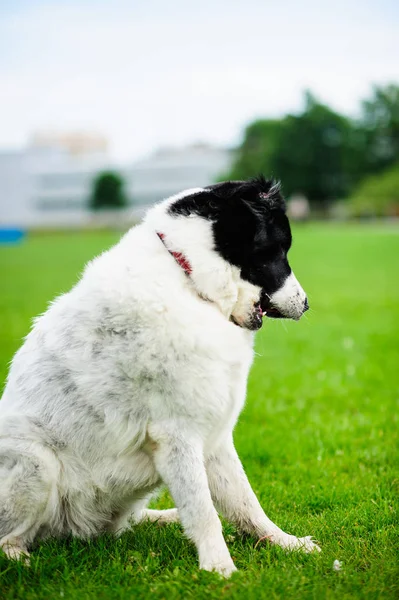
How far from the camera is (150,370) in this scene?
3.23m

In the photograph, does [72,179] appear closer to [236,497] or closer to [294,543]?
[236,497]

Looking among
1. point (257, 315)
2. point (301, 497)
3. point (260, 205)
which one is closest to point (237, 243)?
point (260, 205)

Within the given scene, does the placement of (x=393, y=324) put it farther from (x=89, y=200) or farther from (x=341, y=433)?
(x=89, y=200)

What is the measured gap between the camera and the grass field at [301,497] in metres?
3.18

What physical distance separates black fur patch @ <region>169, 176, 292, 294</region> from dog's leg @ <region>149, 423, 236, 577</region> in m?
0.87

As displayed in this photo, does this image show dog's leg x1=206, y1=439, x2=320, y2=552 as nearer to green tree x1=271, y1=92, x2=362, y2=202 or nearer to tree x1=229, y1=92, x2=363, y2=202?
tree x1=229, y1=92, x2=363, y2=202

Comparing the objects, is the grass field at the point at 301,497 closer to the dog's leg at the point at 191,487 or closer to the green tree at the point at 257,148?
the dog's leg at the point at 191,487

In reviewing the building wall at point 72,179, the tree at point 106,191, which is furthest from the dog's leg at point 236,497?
the building wall at point 72,179

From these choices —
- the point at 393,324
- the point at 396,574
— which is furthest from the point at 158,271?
the point at 393,324

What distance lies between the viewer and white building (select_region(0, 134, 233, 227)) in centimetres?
10319

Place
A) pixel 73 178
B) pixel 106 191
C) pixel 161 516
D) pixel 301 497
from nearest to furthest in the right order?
pixel 161 516 → pixel 301 497 → pixel 106 191 → pixel 73 178

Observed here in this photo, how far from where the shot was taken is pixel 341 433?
5816mm

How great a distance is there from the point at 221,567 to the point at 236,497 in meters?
0.47

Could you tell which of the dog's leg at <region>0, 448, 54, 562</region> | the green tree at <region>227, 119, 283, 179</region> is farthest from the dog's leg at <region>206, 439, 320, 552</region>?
the green tree at <region>227, 119, 283, 179</region>
